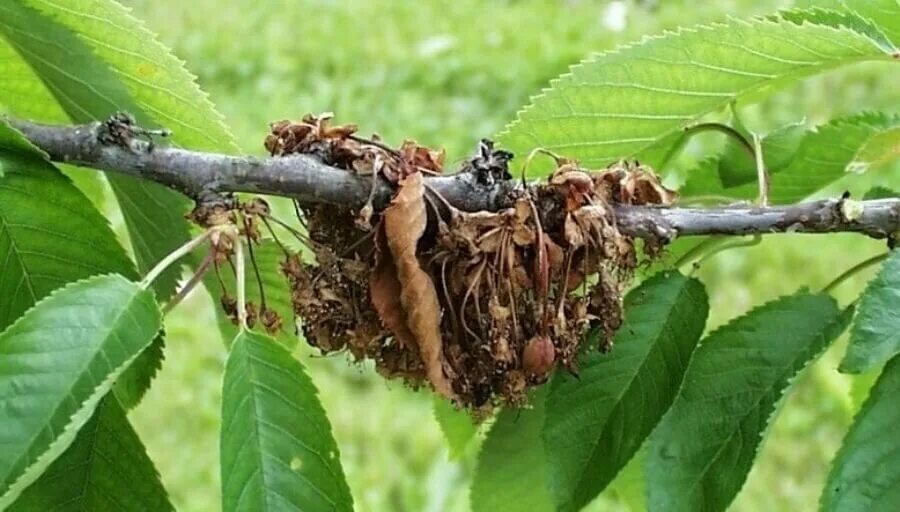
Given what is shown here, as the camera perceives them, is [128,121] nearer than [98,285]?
No

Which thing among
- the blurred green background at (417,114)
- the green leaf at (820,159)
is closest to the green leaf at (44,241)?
the green leaf at (820,159)

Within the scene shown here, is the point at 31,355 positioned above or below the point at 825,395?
below

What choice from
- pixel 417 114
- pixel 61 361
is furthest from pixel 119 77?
pixel 417 114

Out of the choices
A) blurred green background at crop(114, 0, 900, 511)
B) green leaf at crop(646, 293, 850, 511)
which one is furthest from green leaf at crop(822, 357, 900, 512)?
blurred green background at crop(114, 0, 900, 511)

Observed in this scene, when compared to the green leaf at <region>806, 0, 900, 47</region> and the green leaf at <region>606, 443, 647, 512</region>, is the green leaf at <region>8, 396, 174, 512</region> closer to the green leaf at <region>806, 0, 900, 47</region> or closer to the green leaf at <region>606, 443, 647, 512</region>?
the green leaf at <region>606, 443, 647, 512</region>

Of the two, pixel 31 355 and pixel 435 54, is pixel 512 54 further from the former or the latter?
pixel 31 355

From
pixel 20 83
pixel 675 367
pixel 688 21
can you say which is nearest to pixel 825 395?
pixel 688 21
